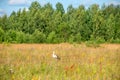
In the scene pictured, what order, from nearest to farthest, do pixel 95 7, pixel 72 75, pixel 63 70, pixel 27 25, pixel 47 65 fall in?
pixel 72 75, pixel 63 70, pixel 47 65, pixel 27 25, pixel 95 7

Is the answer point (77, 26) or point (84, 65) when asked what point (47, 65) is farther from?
point (77, 26)

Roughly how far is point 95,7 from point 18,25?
13.0m

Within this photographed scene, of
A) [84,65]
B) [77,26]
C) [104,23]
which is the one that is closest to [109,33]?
[104,23]

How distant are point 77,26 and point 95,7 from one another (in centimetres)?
572

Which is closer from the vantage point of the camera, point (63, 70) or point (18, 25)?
point (63, 70)

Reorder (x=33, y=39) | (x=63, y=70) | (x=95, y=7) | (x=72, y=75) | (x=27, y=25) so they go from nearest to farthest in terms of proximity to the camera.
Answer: (x=72, y=75), (x=63, y=70), (x=33, y=39), (x=27, y=25), (x=95, y=7)

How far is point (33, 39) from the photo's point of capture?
3947cm

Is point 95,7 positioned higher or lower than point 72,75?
higher

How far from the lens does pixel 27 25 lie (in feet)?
163

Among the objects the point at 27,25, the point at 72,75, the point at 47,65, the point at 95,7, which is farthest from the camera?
the point at 95,7

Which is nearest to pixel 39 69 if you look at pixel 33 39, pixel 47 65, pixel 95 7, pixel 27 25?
pixel 47 65

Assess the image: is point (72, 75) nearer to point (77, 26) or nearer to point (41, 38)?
point (41, 38)

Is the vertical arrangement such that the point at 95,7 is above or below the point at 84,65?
above

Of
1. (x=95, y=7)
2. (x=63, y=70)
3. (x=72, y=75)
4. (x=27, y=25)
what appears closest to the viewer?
(x=72, y=75)
